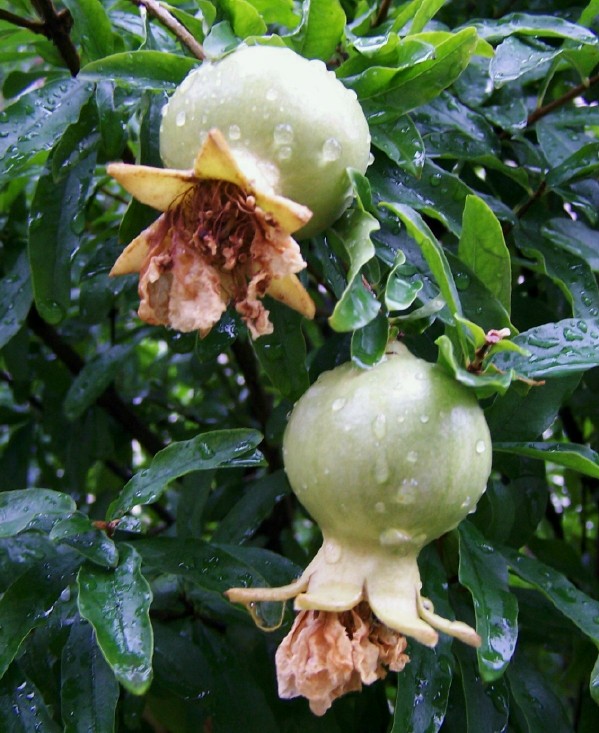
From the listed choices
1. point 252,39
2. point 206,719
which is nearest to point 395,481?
point 252,39

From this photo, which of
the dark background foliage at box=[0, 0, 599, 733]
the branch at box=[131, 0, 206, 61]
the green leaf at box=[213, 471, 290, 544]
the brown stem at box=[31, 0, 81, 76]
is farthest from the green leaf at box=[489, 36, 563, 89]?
the green leaf at box=[213, 471, 290, 544]

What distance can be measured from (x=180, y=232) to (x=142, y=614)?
1.21ft

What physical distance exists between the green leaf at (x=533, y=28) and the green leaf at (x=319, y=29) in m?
0.25

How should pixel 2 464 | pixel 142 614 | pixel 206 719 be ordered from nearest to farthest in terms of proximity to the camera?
pixel 142 614 < pixel 206 719 < pixel 2 464

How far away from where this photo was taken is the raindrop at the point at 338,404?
719mm

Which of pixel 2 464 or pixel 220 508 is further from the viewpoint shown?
pixel 2 464

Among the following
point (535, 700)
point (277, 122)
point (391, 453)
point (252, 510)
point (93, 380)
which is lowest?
point (535, 700)

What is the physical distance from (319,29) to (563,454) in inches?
21.0

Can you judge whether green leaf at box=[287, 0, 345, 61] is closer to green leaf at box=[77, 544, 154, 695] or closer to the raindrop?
the raindrop

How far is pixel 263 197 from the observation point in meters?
0.68

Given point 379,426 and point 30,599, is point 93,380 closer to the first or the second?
point 30,599

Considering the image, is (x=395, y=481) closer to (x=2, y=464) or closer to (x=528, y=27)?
(x=528, y=27)

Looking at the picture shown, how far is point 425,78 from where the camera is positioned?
870 mm

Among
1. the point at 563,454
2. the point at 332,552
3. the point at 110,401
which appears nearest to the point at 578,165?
the point at 563,454
